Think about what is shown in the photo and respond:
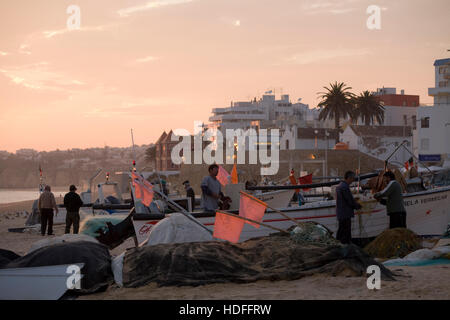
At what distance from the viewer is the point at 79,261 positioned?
883cm

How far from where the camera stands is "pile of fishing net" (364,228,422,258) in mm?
11702

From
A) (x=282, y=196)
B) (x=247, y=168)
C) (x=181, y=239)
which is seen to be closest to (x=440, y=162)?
(x=247, y=168)

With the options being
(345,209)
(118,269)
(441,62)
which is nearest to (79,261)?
(118,269)

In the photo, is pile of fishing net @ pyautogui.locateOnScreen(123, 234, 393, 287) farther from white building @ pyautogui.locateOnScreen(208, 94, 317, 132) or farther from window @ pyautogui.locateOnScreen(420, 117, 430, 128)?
white building @ pyautogui.locateOnScreen(208, 94, 317, 132)

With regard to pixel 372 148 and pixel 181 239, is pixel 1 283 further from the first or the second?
pixel 372 148

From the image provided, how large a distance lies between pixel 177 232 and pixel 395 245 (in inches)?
180

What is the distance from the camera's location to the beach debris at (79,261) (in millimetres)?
8719

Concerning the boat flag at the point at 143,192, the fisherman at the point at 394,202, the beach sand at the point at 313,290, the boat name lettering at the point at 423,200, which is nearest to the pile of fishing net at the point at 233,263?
the beach sand at the point at 313,290

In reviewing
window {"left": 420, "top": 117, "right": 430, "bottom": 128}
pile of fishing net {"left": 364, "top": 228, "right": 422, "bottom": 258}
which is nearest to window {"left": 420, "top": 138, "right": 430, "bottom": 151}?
window {"left": 420, "top": 117, "right": 430, "bottom": 128}

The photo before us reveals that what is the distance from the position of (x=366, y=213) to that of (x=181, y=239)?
5.55 meters

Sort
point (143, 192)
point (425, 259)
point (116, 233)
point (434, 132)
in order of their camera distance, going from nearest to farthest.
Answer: point (425, 259), point (143, 192), point (116, 233), point (434, 132)

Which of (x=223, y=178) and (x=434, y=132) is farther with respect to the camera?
(x=434, y=132)

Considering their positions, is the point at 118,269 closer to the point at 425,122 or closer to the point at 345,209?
the point at 345,209
